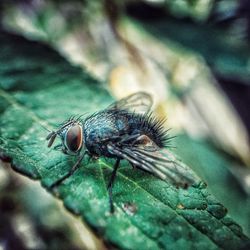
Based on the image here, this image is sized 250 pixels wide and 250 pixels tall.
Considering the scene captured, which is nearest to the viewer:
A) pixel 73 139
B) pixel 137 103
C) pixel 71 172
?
pixel 71 172

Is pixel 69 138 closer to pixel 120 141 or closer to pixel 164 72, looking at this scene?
pixel 120 141

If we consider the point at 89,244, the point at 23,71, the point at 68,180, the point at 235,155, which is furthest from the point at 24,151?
the point at 235,155

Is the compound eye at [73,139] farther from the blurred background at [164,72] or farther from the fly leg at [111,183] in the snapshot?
the blurred background at [164,72]

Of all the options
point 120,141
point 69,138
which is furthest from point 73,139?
point 120,141

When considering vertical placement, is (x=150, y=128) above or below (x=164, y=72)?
below

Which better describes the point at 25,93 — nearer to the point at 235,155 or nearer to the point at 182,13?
the point at 182,13

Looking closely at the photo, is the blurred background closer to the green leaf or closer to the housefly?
the green leaf
